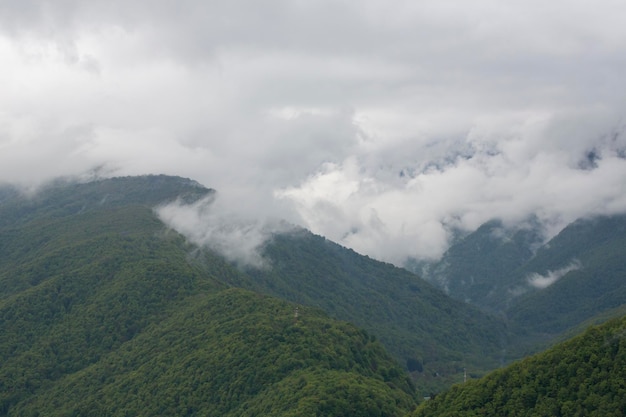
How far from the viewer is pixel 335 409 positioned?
465ft

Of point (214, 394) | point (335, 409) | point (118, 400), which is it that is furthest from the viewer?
point (118, 400)

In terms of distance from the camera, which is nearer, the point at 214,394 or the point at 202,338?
the point at 214,394

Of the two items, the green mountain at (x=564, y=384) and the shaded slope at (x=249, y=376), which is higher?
the shaded slope at (x=249, y=376)

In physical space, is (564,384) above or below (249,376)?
below

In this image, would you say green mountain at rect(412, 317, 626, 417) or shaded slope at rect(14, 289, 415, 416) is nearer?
green mountain at rect(412, 317, 626, 417)

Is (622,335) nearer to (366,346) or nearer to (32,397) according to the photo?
(366,346)

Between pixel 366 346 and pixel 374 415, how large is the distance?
4187cm

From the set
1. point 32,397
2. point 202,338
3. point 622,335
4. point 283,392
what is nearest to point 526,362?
point 622,335

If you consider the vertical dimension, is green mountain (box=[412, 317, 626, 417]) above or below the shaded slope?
below

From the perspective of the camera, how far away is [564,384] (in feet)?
331

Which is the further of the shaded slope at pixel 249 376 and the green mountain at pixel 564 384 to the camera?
the shaded slope at pixel 249 376

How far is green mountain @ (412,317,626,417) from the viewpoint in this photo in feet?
308

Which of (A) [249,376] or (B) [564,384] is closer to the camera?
(B) [564,384]

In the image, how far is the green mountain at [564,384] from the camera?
3701 inches
